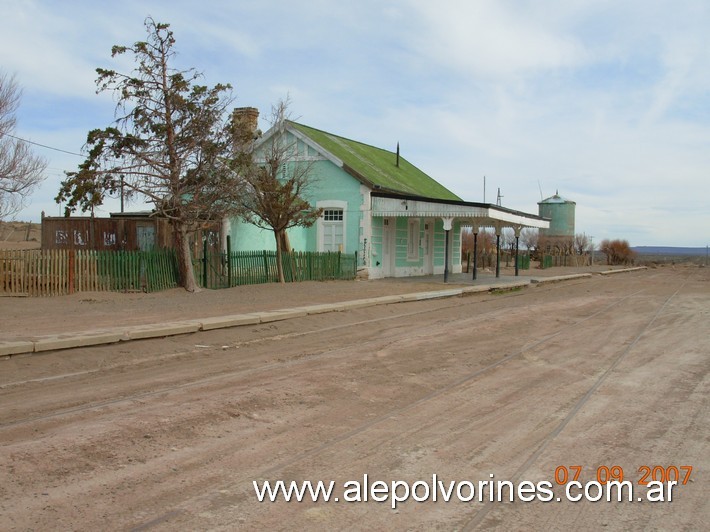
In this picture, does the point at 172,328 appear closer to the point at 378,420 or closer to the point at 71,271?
the point at 378,420

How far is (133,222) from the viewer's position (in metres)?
22.6

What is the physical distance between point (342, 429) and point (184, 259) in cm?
1597

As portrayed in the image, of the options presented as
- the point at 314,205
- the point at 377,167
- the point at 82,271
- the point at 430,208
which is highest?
the point at 377,167

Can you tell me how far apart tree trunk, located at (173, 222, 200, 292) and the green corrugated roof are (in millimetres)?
10276

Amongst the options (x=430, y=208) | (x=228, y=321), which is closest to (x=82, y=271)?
(x=228, y=321)

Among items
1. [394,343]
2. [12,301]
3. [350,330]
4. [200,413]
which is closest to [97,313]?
[12,301]

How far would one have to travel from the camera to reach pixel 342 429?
6785 mm

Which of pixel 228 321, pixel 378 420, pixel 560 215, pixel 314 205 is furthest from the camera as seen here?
pixel 560 215

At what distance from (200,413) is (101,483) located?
6.82 feet

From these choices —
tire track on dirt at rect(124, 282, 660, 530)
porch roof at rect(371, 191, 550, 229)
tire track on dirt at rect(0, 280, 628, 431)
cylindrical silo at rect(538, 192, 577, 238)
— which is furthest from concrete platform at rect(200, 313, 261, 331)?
cylindrical silo at rect(538, 192, 577, 238)

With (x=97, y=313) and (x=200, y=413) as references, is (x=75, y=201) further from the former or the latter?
(x=200, y=413)

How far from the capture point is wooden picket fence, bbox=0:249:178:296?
18.2m

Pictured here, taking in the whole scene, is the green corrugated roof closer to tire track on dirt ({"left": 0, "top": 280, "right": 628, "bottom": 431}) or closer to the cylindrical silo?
tire track on dirt ({"left": 0, "top": 280, "right": 628, "bottom": 431})

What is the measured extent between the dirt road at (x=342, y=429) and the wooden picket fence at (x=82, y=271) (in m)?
7.99
